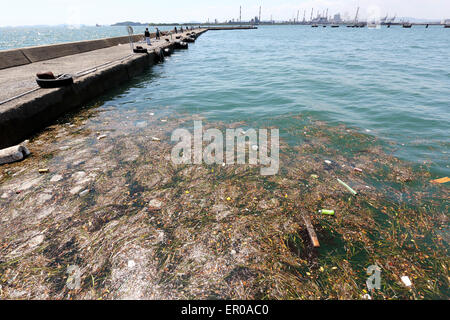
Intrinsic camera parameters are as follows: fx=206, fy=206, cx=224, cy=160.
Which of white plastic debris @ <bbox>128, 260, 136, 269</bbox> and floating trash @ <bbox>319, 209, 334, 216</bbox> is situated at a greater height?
white plastic debris @ <bbox>128, 260, 136, 269</bbox>

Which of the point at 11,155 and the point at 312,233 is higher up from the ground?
the point at 11,155

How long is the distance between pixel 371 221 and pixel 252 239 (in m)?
2.10

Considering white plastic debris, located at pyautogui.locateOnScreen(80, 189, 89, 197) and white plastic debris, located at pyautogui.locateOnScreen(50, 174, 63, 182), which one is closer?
white plastic debris, located at pyautogui.locateOnScreen(80, 189, 89, 197)

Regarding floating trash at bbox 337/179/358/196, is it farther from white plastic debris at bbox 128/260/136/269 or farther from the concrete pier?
the concrete pier

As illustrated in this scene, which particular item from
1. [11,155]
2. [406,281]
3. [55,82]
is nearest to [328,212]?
[406,281]

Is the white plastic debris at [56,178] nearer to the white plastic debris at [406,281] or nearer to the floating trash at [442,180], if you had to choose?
the white plastic debris at [406,281]

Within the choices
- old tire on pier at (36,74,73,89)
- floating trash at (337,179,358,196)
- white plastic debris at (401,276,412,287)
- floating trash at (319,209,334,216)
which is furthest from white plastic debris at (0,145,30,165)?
white plastic debris at (401,276,412,287)

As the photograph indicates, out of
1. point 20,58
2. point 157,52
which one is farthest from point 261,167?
point 157,52

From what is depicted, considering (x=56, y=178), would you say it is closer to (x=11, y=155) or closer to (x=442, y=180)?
(x=11, y=155)

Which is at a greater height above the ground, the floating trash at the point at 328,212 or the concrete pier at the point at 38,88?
the concrete pier at the point at 38,88

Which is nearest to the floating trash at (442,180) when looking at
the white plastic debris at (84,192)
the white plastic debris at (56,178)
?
the white plastic debris at (84,192)

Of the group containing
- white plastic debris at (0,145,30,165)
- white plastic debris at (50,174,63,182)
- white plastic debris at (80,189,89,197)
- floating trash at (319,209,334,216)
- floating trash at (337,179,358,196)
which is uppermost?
white plastic debris at (0,145,30,165)
